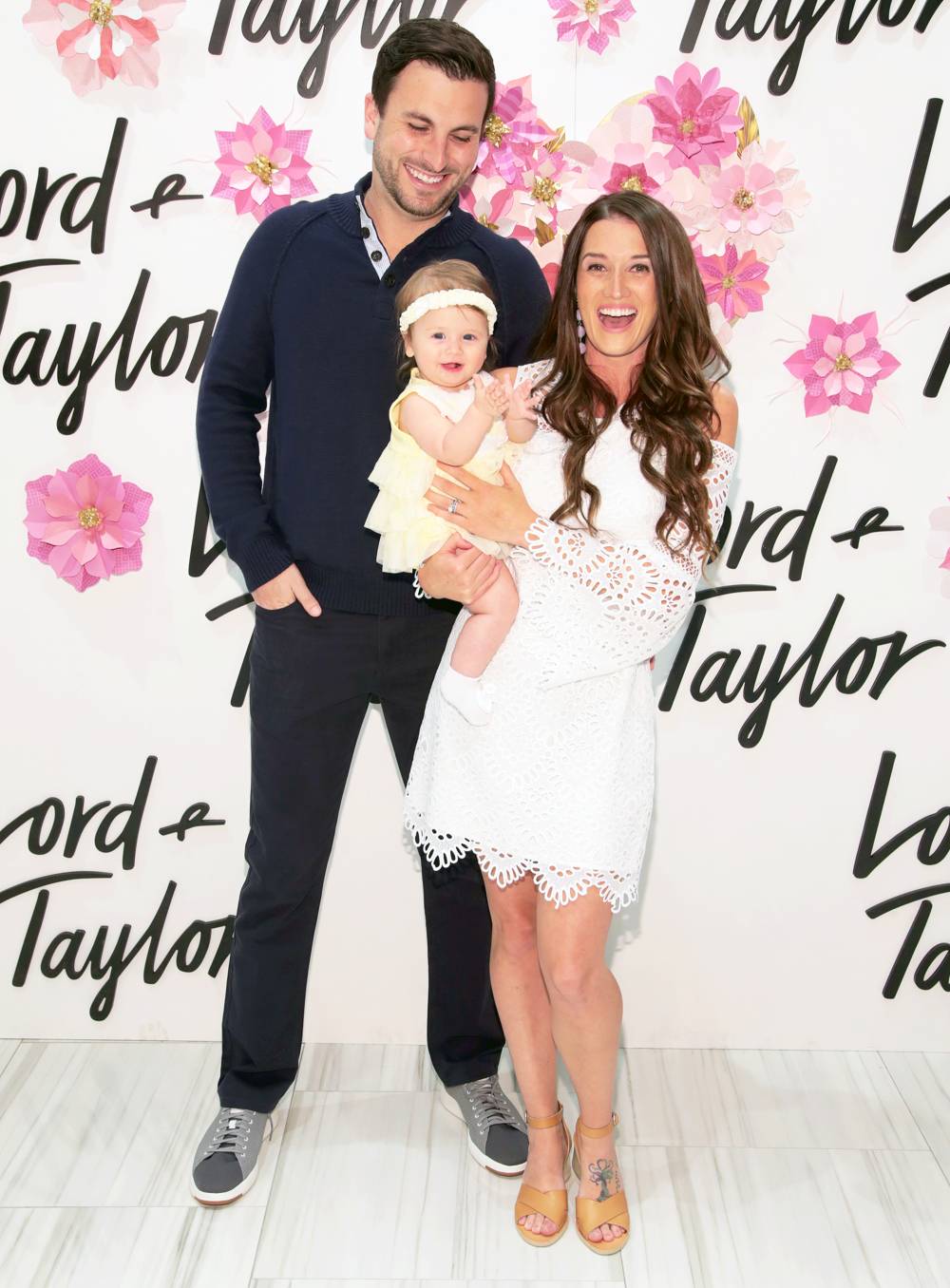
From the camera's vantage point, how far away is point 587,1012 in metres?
1.93

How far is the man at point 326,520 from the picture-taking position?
1.94 metres

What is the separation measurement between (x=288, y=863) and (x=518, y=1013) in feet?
1.60

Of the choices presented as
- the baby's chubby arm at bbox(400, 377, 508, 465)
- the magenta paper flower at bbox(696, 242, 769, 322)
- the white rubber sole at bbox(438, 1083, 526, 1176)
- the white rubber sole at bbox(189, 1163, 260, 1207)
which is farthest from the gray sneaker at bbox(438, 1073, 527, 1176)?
the magenta paper flower at bbox(696, 242, 769, 322)

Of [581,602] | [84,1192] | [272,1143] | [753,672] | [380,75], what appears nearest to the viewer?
[581,602]

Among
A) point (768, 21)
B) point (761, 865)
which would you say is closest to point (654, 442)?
point (768, 21)

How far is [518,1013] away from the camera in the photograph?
Result: 2016mm

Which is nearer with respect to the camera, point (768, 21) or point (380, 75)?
point (380, 75)

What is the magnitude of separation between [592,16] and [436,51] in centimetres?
43

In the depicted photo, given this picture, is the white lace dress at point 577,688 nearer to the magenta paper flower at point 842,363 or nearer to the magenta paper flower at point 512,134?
the magenta paper flower at point 842,363

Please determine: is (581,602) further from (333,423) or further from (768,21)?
(768,21)

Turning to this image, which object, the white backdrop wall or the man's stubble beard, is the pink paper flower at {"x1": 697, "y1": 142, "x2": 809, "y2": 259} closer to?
the white backdrop wall

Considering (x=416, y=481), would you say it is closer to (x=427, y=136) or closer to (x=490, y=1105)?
(x=427, y=136)

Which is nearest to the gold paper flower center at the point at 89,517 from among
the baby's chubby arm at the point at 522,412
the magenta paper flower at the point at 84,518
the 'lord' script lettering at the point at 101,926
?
the magenta paper flower at the point at 84,518

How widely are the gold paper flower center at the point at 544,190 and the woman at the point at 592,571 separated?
0.39 m
